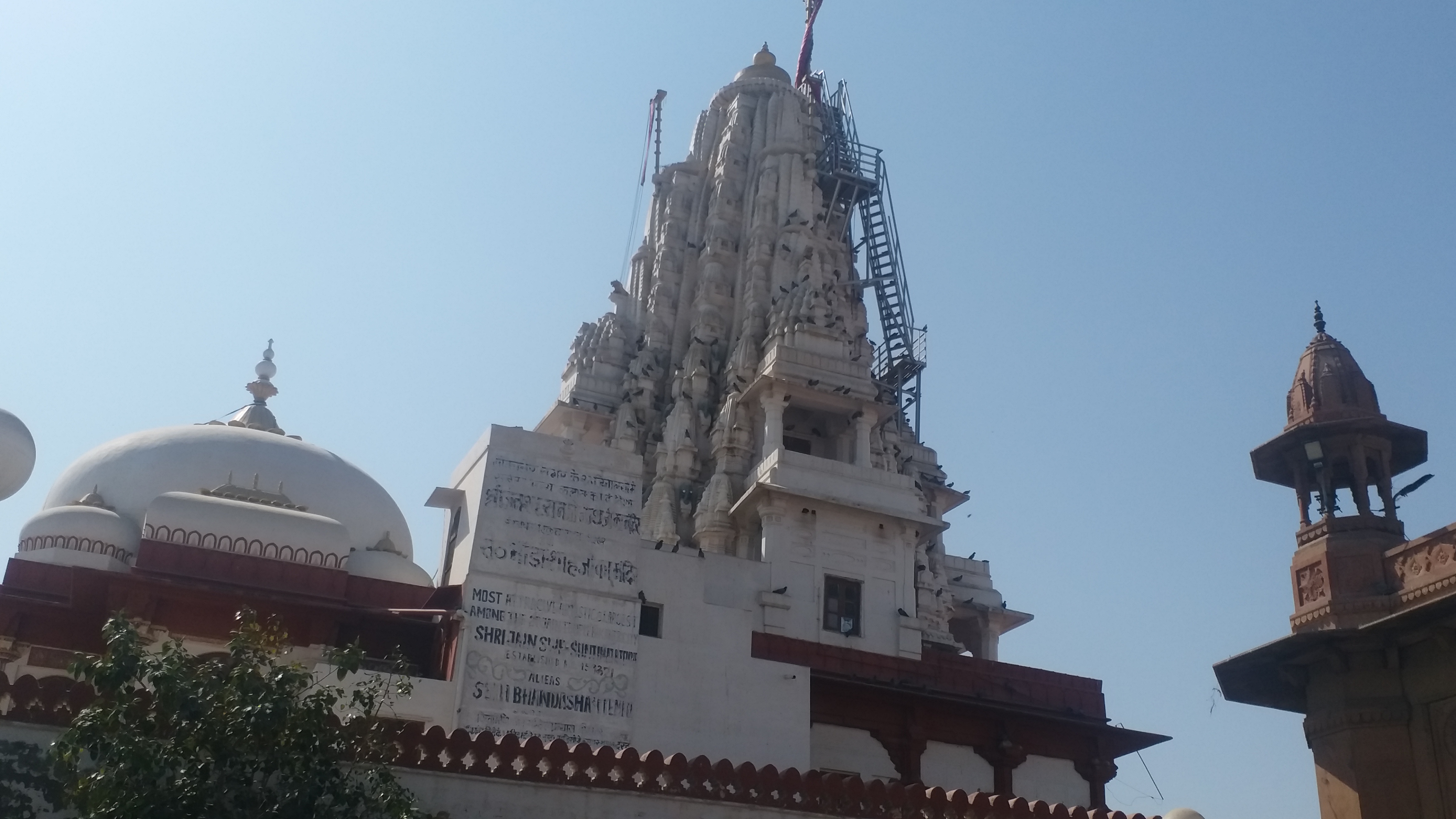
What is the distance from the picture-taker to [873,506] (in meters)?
28.7

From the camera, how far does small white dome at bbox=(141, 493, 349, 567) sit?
67.2 feet

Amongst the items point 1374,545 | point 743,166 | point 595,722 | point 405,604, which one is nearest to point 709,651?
point 595,722

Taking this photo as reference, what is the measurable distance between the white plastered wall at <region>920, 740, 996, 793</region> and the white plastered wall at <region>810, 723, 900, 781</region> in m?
0.68

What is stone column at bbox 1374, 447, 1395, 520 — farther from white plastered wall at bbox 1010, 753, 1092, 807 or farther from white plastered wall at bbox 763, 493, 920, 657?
white plastered wall at bbox 763, 493, 920, 657

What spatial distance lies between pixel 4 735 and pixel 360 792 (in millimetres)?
3442

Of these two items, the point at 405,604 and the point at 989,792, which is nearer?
the point at 405,604

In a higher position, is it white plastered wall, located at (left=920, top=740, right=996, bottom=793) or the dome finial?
the dome finial

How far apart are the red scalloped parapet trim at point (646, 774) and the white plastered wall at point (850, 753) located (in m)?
7.44

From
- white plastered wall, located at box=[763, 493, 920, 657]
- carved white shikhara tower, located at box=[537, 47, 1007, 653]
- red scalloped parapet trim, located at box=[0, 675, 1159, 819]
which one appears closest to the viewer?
red scalloped parapet trim, located at box=[0, 675, 1159, 819]

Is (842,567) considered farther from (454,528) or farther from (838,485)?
(454,528)

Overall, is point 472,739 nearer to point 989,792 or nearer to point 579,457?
point 579,457

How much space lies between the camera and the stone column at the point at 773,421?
3027cm

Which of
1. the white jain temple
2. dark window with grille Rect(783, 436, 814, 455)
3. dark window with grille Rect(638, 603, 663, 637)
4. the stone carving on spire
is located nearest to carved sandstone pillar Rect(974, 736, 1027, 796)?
the white jain temple

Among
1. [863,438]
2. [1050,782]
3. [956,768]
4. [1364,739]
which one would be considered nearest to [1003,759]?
[956,768]
